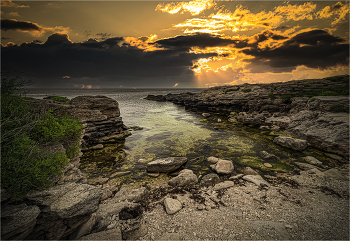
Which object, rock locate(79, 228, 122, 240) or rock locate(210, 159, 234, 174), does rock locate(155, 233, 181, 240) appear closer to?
rock locate(79, 228, 122, 240)

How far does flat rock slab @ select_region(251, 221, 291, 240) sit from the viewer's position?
17.6ft

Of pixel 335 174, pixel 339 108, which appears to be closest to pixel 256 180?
pixel 335 174

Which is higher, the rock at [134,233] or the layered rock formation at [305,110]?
the layered rock formation at [305,110]

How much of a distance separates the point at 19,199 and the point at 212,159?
11.8 meters

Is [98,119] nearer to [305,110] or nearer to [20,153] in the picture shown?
[20,153]

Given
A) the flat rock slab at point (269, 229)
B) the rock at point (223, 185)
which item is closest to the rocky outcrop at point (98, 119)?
the rock at point (223, 185)

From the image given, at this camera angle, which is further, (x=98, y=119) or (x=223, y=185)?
(x=98, y=119)

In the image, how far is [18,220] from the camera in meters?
4.05

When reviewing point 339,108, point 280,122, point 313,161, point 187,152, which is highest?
point 339,108

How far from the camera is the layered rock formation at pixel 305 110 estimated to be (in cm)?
1425

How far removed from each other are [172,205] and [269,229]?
13.4 ft

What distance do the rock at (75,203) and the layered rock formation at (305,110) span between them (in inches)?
762

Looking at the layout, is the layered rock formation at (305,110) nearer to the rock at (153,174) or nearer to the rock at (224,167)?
the rock at (224,167)

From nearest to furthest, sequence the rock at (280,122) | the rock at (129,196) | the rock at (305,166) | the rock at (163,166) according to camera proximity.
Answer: the rock at (129,196)
the rock at (305,166)
the rock at (163,166)
the rock at (280,122)
